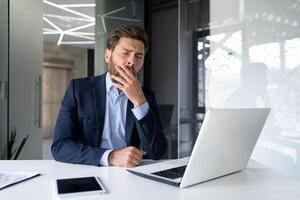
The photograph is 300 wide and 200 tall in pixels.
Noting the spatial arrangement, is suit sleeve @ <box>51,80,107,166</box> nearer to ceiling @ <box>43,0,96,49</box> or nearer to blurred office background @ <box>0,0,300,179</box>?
blurred office background @ <box>0,0,300,179</box>

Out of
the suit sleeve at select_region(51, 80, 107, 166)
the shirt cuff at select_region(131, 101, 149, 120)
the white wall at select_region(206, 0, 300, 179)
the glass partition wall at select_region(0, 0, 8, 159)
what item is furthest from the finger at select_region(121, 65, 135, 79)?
the glass partition wall at select_region(0, 0, 8, 159)

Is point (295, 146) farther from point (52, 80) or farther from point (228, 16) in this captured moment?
point (52, 80)

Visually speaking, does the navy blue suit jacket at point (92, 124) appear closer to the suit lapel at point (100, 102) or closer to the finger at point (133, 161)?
the suit lapel at point (100, 102)

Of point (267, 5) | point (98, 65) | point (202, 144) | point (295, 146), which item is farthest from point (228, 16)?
point (202, 144)

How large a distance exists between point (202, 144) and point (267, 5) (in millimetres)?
2256

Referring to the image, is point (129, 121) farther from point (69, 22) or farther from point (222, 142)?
point (69, 22)

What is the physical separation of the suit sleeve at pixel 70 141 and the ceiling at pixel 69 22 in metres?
3.58

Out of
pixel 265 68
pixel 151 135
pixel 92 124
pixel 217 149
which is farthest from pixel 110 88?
pixel 265 68

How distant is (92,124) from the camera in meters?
1.29

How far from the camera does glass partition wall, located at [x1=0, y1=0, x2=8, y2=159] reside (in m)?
3.21

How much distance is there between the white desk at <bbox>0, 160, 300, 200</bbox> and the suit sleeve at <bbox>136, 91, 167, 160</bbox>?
253mm

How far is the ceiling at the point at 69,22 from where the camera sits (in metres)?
4.71

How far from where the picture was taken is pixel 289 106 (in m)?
2.46

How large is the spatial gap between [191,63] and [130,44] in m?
2.38
